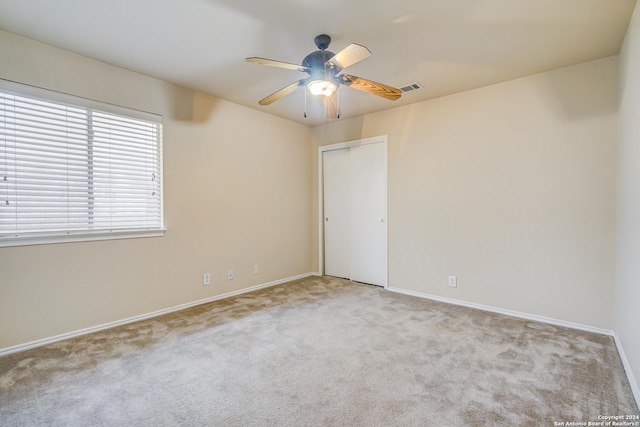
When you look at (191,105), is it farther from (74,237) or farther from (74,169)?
(74,237)

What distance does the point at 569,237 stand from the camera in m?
2.84

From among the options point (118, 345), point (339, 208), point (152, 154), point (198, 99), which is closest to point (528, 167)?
point (339, 208)

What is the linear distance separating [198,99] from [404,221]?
300 cm

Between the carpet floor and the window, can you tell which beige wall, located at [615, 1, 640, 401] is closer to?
the carpet floor

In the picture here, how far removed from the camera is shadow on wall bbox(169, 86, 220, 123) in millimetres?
3297

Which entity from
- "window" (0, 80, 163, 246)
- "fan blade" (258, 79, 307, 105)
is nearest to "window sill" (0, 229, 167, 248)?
"window" (0, 80, 163, 246)

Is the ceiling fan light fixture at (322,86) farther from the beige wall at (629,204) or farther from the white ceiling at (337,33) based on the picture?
the beige wall at (629,204)

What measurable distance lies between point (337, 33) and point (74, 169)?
2.56 metres

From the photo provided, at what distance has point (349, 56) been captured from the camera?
6.46ft

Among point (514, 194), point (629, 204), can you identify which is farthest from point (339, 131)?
point (629, 204)

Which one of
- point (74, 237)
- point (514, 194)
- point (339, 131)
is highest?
point (339, 131)

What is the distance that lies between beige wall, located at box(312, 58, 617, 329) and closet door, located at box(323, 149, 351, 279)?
0.81 meters

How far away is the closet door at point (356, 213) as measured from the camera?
426cm

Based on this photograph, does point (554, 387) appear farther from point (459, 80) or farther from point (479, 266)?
point (459, 80)
